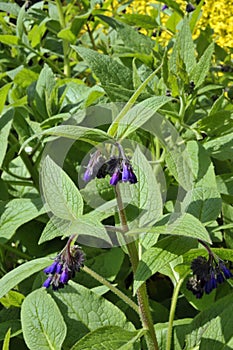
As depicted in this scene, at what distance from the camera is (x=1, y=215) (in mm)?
1396

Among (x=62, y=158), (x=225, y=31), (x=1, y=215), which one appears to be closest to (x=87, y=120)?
(x=62, y=158)

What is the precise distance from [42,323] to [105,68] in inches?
20.1

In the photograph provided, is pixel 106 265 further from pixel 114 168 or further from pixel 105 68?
pixel 114 168

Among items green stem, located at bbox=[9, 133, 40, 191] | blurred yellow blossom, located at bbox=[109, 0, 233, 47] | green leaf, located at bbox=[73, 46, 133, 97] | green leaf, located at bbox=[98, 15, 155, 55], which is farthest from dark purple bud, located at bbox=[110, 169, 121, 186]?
blurred yellow blossom, located at bbox=[109, 0, 233, 47]

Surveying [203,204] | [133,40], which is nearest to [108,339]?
[203,204]

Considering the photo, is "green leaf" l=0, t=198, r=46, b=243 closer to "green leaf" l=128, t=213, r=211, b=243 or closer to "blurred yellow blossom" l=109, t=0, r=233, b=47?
"green leaf" l=128, t=213, r=211, b=243

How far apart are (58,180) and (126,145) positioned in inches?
14.5

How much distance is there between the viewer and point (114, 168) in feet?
2.72

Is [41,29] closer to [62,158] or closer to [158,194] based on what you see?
[62,158]

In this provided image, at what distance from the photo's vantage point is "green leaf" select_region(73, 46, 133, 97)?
1.24 meters

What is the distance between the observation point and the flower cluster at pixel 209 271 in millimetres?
940

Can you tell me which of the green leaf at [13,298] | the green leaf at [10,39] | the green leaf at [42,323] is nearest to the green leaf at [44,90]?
the green leaf at [10,39]

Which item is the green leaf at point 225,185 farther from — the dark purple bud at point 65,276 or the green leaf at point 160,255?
the dark purple bud at point 65,276

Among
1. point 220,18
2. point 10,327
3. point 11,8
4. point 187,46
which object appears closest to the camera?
point 10,327
